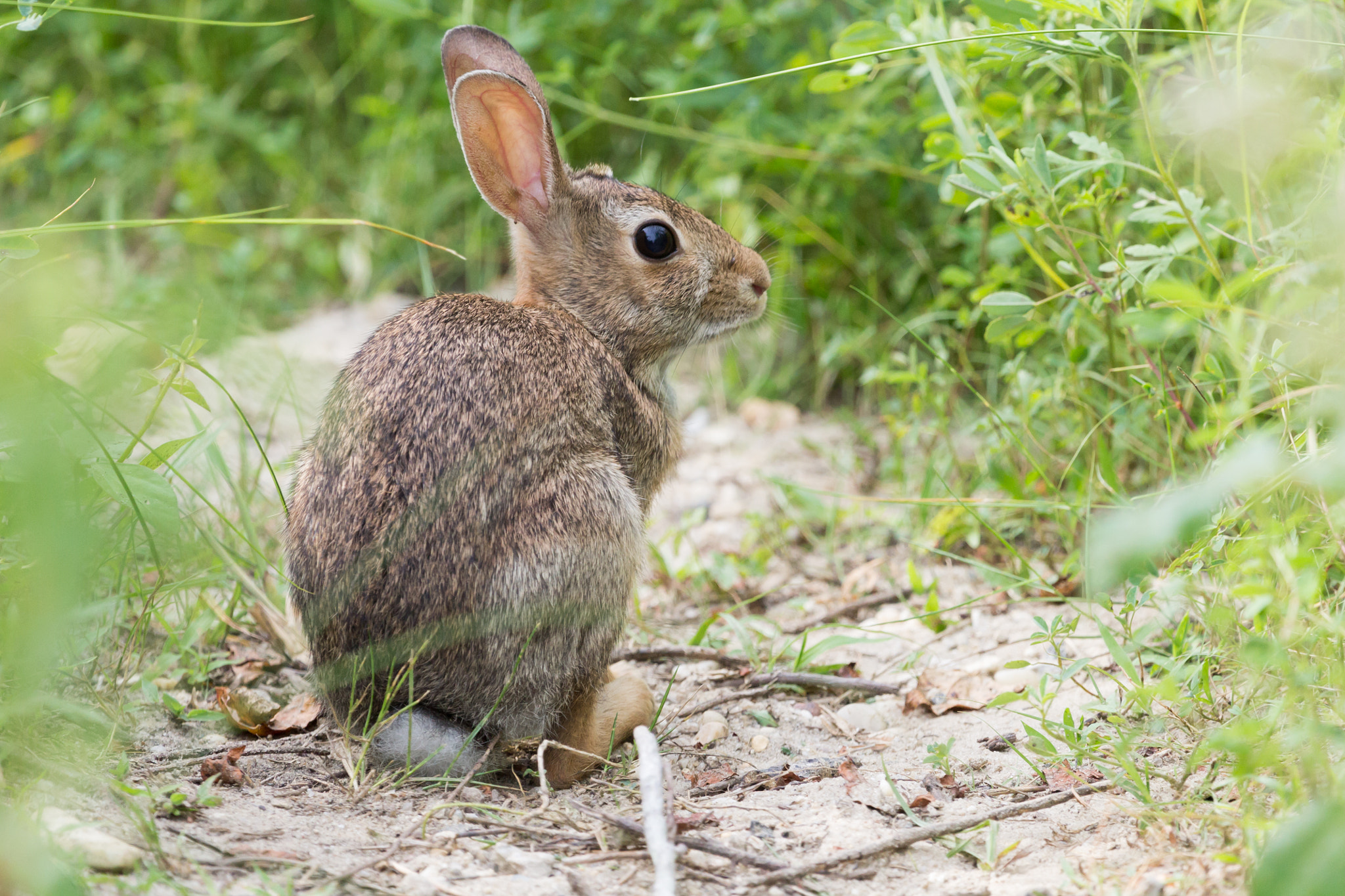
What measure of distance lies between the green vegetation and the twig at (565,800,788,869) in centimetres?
75

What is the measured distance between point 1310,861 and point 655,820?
118 centimetres

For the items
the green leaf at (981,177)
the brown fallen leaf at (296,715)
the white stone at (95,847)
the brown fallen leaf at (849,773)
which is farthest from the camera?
the brown fallen leaf at (296,715)

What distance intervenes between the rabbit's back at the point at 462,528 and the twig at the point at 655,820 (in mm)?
429

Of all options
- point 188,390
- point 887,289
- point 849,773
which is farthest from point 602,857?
point 887,289

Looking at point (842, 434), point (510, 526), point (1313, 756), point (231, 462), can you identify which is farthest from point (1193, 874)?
point (231, 462)

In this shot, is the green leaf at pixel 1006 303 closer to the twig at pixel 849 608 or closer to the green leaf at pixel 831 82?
the green leaf at pixel 831 82

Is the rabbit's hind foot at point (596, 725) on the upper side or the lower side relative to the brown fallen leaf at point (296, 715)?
lower

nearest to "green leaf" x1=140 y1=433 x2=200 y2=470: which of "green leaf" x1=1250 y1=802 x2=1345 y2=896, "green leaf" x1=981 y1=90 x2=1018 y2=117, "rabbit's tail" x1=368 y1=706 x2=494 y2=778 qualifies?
"rabbit's tail" x1=368 y1=706 x2=494 y2=778

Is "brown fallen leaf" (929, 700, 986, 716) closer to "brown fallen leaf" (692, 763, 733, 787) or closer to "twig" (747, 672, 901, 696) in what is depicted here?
"twig" (747, 672, 901, 696)

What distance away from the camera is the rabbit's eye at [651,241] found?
3861 mm

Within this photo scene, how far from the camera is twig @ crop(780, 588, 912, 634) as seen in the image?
408cm

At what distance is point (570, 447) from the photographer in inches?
125

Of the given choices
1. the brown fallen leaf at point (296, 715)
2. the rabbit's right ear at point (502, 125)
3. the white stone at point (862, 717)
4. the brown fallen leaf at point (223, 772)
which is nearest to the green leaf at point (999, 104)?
the rabbit's right ear at point (502, 125)

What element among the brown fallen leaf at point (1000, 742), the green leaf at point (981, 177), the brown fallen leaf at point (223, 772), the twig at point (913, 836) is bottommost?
the brown fallen leaf at point (1000, 742)
